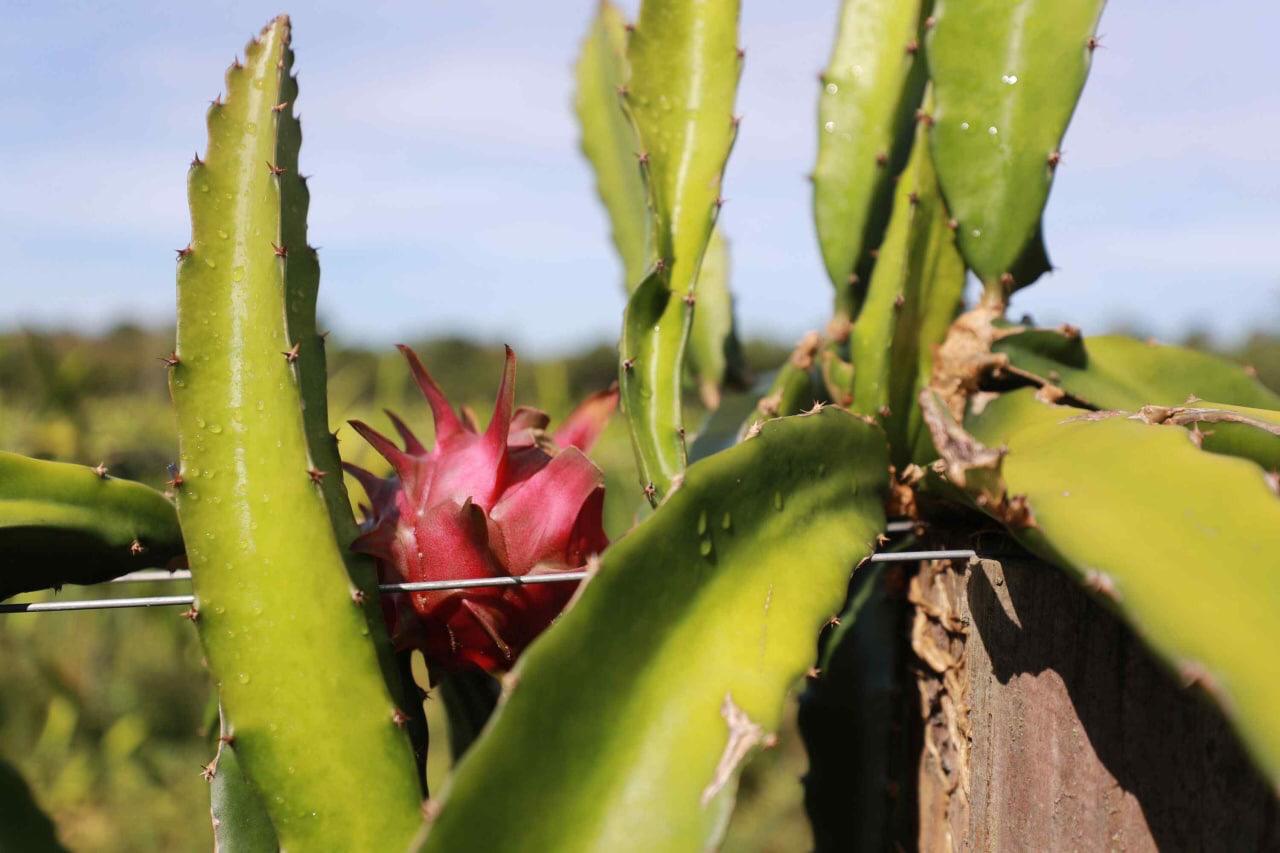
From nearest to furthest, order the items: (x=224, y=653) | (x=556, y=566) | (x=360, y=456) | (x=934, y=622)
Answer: (x=224, y=653), (x=556, y=566), (x=934, y=622), (x=360, y=456)

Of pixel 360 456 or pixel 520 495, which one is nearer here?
pixel 520 495

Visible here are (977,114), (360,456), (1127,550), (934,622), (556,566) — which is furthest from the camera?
(360,456)

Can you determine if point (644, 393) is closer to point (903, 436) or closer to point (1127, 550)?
point (903, 436)

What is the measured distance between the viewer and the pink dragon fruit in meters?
0.88

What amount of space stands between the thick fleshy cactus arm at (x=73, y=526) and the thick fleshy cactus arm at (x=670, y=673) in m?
0.43

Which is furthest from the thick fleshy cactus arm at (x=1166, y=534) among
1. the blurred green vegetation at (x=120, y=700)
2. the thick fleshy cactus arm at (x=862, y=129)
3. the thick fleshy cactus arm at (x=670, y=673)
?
the blurred green vegetation at (x=120, y=700)

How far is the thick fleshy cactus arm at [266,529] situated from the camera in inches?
30.3

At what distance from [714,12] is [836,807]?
817 millimetres

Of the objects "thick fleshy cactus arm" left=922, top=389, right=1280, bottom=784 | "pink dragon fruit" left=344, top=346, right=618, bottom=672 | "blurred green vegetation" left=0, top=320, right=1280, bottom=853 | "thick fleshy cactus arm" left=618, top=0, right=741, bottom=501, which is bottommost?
"blurred green vegetation" left=0, top=320, right=1280, bottom=853

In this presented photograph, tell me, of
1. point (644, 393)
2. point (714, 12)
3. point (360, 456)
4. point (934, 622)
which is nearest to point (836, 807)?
point (934, 622)

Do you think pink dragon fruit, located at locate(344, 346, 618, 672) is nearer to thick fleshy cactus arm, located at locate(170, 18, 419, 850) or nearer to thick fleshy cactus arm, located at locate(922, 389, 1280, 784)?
thick fleshy cactus arm, located at locate(170, 18, 419, 850)

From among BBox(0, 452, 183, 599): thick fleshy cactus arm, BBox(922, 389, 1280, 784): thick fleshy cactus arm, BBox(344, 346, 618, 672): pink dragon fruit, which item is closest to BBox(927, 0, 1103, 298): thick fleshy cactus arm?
BBox(922, 389, 1280, 784): thick fleshy cactus arm

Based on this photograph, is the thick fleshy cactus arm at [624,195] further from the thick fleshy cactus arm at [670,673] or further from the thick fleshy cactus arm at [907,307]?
the thick fleshy cactus arm at [670,673]

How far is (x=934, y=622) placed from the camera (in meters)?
1.02
